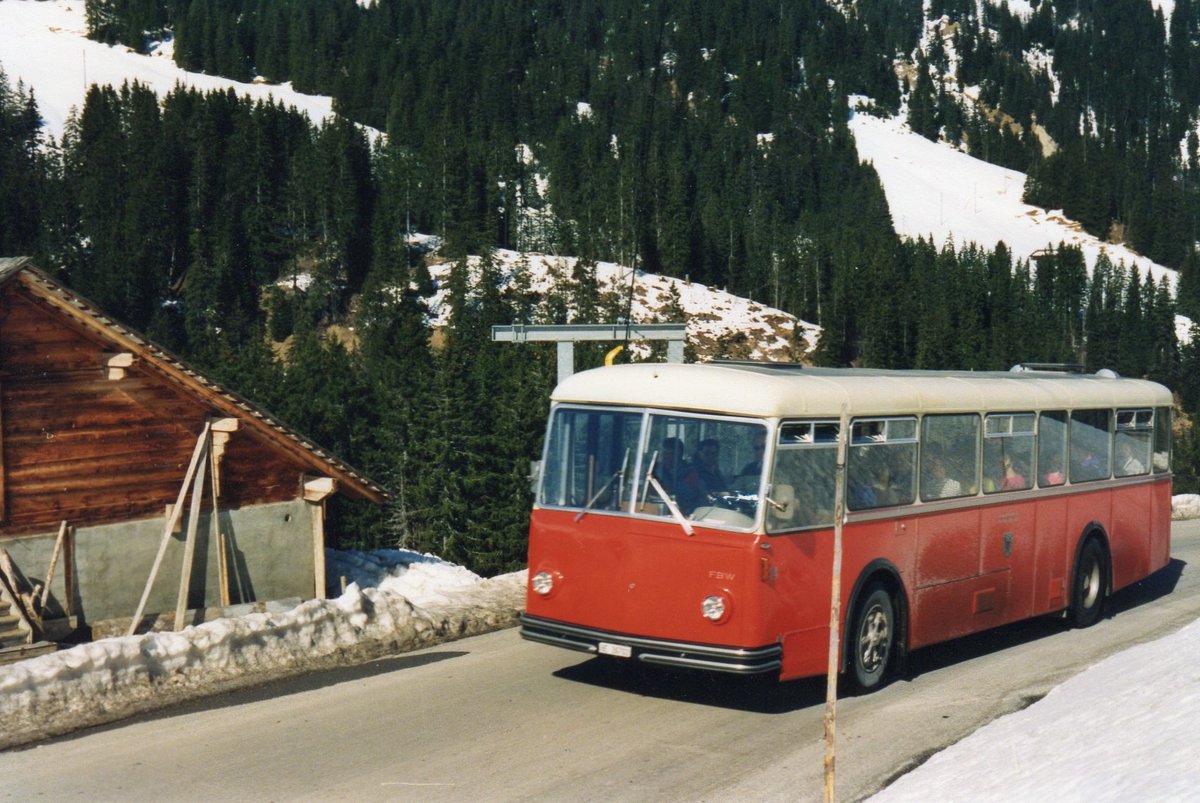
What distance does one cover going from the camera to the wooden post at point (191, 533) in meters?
16.8

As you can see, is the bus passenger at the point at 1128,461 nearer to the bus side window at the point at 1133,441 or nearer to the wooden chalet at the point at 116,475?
the bus side window at the point at 1133,441

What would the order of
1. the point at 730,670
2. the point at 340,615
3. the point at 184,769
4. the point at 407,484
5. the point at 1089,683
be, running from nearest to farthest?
the point at 184,769 → the point at 730,670 → the point at 1089,683 → the point at 340,615 → the point at 407,484

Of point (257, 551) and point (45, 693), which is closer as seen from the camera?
point (45, 693)

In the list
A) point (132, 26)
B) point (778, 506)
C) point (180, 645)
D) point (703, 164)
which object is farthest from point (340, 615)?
point (132, 26)

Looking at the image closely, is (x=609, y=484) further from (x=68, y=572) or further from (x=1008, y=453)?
(x=68, y=572)

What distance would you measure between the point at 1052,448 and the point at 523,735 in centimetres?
757

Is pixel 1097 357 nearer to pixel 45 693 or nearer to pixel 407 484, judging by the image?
pixel 407 484

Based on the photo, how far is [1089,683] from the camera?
35.2 feet

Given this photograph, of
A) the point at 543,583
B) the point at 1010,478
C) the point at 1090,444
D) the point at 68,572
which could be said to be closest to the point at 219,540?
the point at 68,572

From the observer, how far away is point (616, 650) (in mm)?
10547

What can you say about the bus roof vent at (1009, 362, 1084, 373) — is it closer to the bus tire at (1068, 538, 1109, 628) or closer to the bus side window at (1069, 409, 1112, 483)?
the bus side window at (1069, 409, 1112, 483)

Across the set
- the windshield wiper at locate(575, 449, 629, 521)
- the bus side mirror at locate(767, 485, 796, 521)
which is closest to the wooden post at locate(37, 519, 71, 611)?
the windshield wiper at locate(575, 449, 629, 521)

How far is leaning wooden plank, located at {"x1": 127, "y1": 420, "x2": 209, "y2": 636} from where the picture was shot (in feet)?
53.8

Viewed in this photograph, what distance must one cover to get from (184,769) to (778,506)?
4847mm
